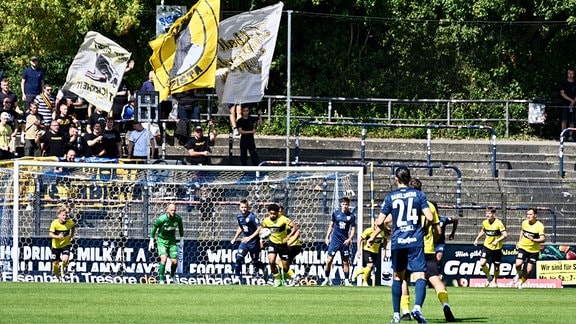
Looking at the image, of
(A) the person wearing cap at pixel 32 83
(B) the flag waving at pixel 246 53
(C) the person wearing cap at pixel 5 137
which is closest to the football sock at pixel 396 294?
(B) the flag waving at pixel 246 53

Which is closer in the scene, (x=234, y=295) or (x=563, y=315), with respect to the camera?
(x=563, y=315)

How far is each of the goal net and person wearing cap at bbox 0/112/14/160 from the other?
95.6 inches

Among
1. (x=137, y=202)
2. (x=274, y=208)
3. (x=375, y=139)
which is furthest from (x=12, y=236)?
(x=375, y=139)

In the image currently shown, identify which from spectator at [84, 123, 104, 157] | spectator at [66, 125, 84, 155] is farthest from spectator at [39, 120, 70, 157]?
spectator at [84, 123, 104, 157]

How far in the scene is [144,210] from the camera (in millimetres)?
27422

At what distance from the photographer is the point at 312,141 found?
33.3 metres

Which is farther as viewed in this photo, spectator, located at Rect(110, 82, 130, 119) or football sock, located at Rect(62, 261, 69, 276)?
spectator, located at Rect(110, 82, 130, 119)

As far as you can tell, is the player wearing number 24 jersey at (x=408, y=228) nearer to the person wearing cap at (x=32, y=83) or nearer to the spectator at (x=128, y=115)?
the spectator at (x=128, y=115)

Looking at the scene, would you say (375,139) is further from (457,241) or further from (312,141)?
(457,241)

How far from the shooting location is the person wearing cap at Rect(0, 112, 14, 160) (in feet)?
96.2

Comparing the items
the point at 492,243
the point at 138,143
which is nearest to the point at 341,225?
the point at 492,243

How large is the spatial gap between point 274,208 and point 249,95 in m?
3.34

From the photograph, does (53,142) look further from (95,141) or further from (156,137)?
(156,137)

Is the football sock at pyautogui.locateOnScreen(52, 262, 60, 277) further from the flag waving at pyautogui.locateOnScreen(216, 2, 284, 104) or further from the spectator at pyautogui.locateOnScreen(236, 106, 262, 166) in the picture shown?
the spectator at pyautogui.locateOnScreen(236, 106, 262, 166)
